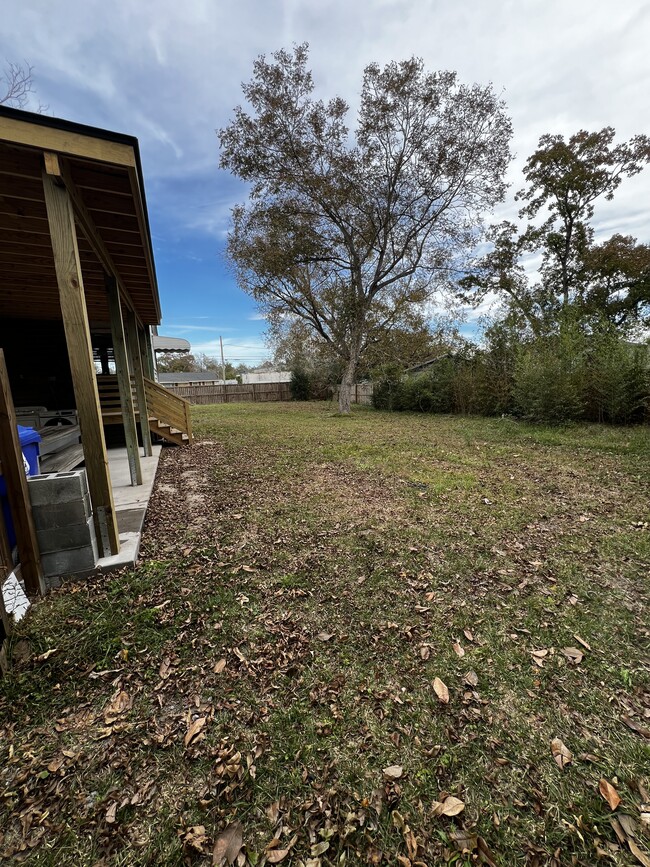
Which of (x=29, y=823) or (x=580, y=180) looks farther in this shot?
(x=580, y=180)

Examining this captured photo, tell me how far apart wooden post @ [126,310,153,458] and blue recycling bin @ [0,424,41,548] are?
10.5ft

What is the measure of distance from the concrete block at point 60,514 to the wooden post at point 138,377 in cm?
380

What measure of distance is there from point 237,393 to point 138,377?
22.2 m

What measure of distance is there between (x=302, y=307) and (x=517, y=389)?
8939 millimetres

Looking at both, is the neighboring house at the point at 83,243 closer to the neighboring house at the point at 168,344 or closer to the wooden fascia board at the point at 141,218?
the wooden fascia board at the point at 141,218

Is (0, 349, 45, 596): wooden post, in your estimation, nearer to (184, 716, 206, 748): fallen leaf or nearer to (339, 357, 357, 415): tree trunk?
(184, 716, 206, 748): fallen leaf

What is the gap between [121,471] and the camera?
521cm

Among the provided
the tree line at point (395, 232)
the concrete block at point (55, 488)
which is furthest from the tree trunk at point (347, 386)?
the concrete block at point (55, 488)

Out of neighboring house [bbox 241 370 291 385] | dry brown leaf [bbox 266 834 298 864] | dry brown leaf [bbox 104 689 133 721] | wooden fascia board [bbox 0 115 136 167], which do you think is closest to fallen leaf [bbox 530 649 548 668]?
dry brown leaf [bbox 266 834 298 864]

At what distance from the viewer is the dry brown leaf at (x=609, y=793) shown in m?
1.25

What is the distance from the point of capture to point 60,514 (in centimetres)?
230

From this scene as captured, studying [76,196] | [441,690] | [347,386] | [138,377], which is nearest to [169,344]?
[347,386]

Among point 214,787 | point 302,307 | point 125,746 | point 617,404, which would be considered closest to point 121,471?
point 125,746

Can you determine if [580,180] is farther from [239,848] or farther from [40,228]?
[239,848]
